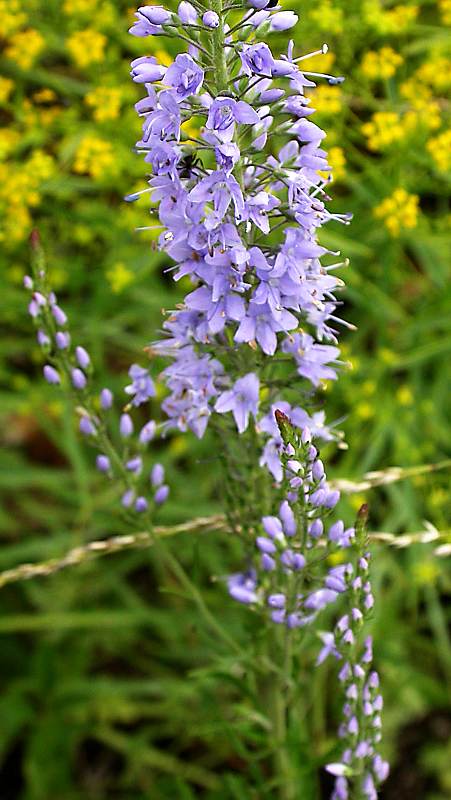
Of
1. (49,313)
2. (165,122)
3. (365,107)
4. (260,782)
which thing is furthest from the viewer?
(365,107)

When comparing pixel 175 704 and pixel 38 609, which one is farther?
pixel 38 609

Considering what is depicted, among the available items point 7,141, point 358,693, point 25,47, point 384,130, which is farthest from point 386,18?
point 358,693

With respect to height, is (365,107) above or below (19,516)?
above

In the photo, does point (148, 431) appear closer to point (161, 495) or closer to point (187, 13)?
point (161, 495)

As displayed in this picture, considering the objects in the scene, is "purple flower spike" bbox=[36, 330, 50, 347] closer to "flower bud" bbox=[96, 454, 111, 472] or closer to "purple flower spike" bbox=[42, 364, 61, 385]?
"purple flower spike" bbox=[42, 364, 61, 385]

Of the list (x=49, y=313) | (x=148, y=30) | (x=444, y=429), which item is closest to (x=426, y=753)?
(x=444, y=429)

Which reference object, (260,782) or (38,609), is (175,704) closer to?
(38,609)

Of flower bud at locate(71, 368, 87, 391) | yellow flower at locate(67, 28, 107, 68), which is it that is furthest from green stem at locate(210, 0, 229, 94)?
yellow flower at locate(67, 28, 107, 68)
